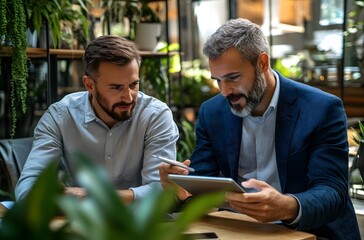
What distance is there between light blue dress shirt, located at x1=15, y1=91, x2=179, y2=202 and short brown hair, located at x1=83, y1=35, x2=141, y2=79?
23 centimetres

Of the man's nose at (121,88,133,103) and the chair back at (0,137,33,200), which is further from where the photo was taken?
the chair back at (0,137,33,200)

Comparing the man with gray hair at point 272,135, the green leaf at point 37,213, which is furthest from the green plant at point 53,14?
the green leaf at point 37,213

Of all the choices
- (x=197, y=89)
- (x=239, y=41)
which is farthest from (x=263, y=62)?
(x=197, y=89)

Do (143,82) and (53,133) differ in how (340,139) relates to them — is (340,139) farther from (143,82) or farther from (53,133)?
(143,82)

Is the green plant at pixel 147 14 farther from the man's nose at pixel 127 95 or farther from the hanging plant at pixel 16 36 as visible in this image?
the man's nose at pixel 127 95

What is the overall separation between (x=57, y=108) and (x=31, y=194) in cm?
206

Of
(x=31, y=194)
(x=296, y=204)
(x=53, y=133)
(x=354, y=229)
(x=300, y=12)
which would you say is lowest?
(x=354, y=229)

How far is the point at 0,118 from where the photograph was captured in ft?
22.9

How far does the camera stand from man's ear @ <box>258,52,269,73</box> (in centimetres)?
226

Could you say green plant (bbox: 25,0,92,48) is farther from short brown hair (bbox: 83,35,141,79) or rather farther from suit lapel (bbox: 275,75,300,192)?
suit lapel (bbox: 275,75,300,192)

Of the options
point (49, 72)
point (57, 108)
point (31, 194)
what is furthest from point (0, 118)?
point (31, 194)

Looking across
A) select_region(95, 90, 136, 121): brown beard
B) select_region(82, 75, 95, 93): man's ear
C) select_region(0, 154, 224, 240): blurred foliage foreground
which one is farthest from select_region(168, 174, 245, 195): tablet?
select_region(0, 154, 224, 240): blurred foliage foreground

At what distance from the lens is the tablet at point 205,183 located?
1731 mm

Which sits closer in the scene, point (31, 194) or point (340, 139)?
point (31, 194)
